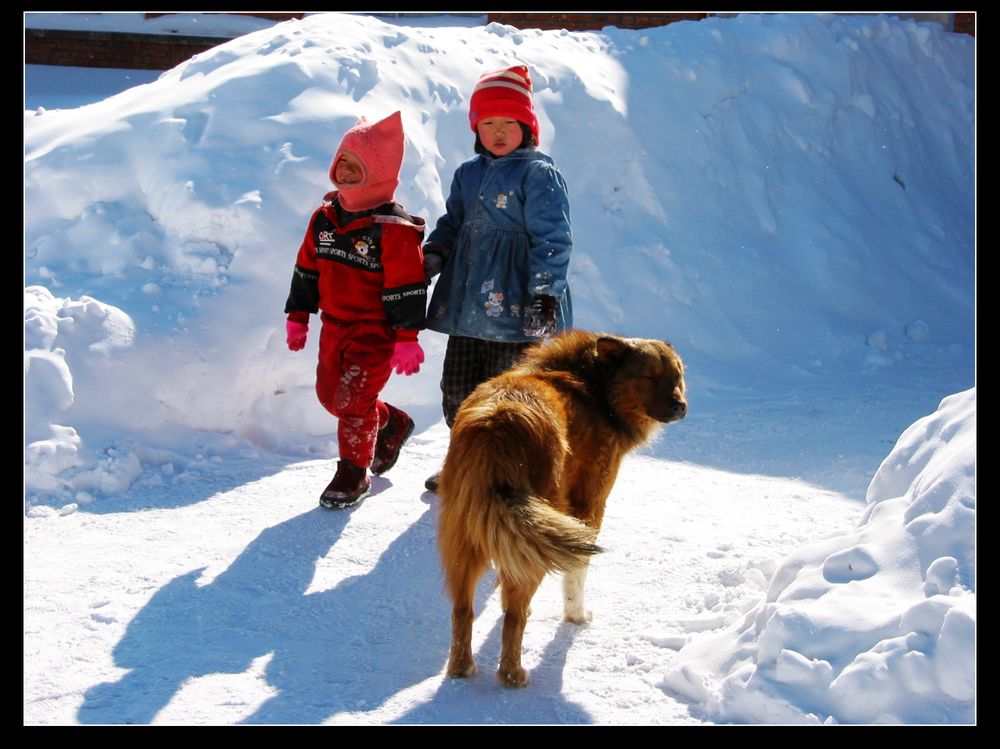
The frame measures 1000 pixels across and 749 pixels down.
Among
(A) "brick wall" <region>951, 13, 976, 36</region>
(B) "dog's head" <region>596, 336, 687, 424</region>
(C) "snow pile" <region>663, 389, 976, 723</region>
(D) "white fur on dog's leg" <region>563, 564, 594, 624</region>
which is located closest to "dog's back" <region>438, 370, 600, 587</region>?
(B) "dog's head" <region>596, 336, 687, 424</region>

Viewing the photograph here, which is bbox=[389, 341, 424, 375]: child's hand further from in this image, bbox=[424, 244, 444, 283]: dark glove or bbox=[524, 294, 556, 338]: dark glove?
bbox=[524, 294, 556, 338]: dark glove

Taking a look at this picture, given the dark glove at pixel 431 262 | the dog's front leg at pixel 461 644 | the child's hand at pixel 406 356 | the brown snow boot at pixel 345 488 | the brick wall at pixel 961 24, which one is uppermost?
the brick wall at pixel 961 24

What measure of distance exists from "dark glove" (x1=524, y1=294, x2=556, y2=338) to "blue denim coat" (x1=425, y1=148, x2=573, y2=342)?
0.20 feet

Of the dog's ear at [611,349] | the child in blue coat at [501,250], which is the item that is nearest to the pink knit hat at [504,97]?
the child in blue coat at [501,250]

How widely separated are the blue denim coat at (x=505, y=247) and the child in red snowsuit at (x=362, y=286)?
22 centimetres

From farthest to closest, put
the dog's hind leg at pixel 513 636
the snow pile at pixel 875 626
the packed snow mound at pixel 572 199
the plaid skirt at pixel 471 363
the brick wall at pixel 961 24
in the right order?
1. the brick wall at pixel 961 24
2. the packed snow mound at pixel 572 199
3. the plaid skirt at pixel 471 363
4. the dog's hind leg at pixel 513 636
5. the snow pile at pixel 875 626

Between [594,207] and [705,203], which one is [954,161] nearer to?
[705,203]

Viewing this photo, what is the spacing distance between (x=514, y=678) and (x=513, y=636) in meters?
0.14

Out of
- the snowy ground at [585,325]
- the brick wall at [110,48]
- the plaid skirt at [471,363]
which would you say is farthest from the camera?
the brick wall at [110,48]

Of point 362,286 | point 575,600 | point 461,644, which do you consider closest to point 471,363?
point 362,286

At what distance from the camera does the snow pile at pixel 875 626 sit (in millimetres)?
2613

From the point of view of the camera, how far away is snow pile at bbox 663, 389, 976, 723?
2613 millimetres

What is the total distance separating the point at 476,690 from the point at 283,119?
4494 mm

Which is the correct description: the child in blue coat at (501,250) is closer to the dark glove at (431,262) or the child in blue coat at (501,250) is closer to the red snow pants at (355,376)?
the dark glove at (431,262)
